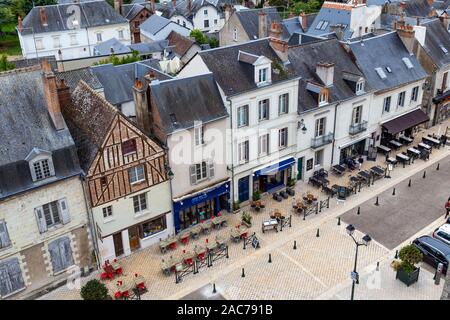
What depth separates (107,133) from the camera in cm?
2427

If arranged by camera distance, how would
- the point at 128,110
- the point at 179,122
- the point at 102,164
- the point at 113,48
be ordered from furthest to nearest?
1. the point at 113,48
2. the point at 128,110
3. the point at 179,122
4. the point at 102,164

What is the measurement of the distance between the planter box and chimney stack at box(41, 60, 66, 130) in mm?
19762

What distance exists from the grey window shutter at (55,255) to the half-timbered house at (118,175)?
2.18 metres

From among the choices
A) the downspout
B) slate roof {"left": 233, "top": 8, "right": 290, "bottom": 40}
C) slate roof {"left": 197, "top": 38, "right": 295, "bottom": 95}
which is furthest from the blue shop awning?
slate roof {"left": 233, "top": 8, "right": 290, "bottom": 40}

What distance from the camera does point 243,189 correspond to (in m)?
32.3

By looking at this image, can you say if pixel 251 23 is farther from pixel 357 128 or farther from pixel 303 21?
pixel 357 128

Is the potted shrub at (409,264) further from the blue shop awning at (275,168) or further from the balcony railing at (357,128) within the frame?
the balcony railing at (357,128)

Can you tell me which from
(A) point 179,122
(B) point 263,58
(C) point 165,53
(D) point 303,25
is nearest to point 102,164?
(A) point 179,122

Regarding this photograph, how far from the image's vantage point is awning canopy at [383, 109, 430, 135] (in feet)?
126

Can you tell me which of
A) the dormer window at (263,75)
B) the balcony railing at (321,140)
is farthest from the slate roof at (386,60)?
the dormer window at (263,75)

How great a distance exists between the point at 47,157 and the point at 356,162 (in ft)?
79.4

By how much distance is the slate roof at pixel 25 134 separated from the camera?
73.5 ft

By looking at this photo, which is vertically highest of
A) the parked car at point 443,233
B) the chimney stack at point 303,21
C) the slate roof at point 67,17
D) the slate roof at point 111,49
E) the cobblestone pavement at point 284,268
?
the slate roof at point 67,17

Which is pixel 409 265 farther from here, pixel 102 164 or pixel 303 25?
pixel 303 25
